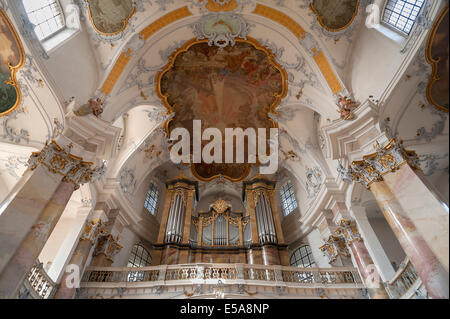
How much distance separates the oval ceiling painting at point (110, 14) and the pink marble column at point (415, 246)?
35.8ft

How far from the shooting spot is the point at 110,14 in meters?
9.98

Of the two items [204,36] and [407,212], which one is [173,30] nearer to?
[204,36]

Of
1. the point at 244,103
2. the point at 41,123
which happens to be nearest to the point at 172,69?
the point at 244,103

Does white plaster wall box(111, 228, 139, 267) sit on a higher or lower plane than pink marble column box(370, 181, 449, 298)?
higher

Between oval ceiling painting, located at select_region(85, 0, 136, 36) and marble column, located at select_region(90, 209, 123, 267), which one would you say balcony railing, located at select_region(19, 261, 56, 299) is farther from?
oval ceiling painting, located at select_region(85, 0, 136, 36)

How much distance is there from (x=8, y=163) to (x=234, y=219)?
35.6ft

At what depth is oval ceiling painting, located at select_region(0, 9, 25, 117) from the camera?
7.03m

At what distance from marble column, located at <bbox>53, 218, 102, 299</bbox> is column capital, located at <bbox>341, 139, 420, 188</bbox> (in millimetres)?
9592

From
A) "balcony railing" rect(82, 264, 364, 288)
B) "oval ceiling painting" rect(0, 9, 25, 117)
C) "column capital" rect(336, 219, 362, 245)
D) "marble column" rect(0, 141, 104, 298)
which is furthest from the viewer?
"column capital" rect(336, 219, 362, 245)

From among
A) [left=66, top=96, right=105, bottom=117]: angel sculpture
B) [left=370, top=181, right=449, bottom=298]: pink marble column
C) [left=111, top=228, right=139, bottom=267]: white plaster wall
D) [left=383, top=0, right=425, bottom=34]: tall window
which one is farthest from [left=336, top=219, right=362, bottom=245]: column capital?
[left=66, top=96, right=105, bottom=117]: angel sculpture

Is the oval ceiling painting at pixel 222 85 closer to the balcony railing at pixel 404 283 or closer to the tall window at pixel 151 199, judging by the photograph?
the tall window at pixel 151 199

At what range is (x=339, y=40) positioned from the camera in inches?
410

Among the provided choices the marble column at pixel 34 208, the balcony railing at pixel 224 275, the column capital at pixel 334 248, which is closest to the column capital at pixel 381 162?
the column capital at pixel 334 248

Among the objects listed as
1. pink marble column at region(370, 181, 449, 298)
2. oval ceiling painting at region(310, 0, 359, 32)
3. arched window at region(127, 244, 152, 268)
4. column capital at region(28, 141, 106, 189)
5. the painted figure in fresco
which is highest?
oval ceiling painting at region(310, 0, 359, 32)
